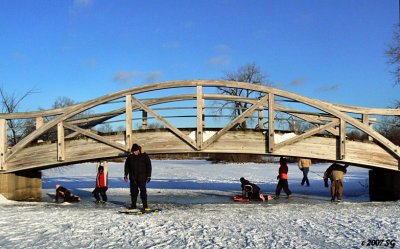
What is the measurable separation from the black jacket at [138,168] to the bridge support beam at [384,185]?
8.64m

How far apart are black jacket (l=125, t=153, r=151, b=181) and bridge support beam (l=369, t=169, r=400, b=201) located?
8641 mm

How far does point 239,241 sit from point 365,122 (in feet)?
30.0

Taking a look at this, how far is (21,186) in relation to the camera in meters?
15.9

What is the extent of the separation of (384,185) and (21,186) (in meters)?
13.3

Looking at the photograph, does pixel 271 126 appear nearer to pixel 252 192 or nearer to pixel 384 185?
pixel 252 192

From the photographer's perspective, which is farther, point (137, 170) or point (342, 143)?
point (342, 143)

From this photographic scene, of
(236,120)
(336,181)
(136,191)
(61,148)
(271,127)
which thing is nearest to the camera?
(136,191)

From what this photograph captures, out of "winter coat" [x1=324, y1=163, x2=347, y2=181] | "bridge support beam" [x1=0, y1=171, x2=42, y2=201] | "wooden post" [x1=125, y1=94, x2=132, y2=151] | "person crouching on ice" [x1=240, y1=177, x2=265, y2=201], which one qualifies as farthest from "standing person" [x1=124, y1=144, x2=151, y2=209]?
"winter coat" [x1=324, y1=163, x2=347, y2=181]

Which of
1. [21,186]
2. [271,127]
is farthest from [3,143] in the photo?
[271,127]

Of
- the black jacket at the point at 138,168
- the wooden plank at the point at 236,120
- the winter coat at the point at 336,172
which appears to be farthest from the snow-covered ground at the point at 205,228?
the winter coat at the point at 336,172

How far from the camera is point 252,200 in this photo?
14242mm

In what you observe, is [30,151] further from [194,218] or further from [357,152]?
[357,152]

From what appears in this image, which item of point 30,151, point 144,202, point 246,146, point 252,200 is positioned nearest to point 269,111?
point 246,146

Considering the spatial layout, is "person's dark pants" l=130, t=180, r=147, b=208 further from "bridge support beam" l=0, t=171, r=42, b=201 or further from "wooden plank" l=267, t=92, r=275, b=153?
"bridge support beam" l=0, t=171, r=42, b=201
